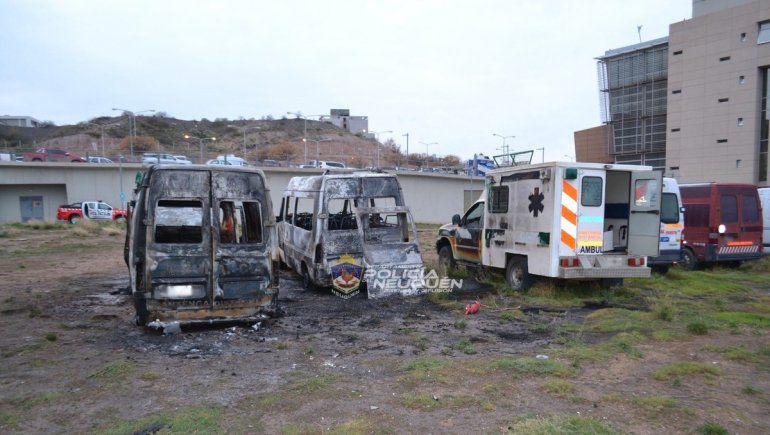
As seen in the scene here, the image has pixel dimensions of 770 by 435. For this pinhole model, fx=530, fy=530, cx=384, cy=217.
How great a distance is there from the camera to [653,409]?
14.7ft

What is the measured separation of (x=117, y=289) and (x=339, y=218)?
4889 millimetres

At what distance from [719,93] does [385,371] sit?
46.4 metres

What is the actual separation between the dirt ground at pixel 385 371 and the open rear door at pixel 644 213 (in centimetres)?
→ 117

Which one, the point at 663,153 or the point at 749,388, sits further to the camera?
the point at 663,153

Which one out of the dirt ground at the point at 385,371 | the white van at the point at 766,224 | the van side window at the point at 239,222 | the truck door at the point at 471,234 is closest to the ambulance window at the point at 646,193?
the dirt ground at the point at 385,371

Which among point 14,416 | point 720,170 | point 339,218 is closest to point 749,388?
point 14,416

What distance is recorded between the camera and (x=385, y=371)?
18.6 ft

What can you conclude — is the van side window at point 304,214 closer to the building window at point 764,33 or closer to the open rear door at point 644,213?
the open rear door at point 644,213

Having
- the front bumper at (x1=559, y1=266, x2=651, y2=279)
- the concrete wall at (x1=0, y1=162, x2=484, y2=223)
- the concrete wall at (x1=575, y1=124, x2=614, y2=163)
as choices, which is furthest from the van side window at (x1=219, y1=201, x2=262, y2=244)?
the concrete wall at (x1=575, y1=124, x2=614, y2=163)

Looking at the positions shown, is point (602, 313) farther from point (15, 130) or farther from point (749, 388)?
point (15, 130)

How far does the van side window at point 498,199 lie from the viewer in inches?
419

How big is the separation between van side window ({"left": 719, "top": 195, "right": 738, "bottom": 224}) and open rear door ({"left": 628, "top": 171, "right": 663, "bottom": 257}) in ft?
14.6

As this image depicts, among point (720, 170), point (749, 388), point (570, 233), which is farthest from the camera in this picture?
point (720, 170)

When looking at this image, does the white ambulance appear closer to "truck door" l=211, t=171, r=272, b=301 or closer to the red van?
the red van
